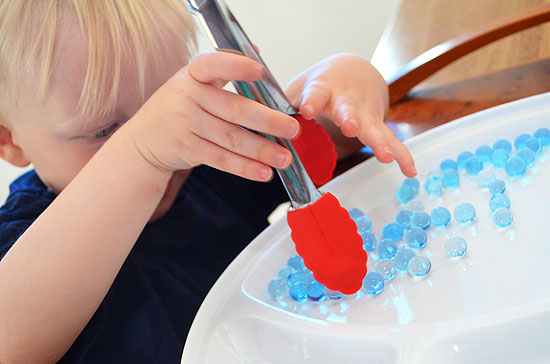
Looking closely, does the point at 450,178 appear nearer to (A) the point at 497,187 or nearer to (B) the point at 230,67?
(A) the point at 497,187

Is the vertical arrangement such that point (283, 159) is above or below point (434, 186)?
above

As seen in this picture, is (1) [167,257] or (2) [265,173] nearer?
(2) [265,173]

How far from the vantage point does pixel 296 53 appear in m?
1.81

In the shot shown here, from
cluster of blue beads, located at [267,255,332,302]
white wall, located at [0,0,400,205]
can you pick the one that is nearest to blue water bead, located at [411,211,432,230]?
cluster of blue beads, located at [267,255,332,302]

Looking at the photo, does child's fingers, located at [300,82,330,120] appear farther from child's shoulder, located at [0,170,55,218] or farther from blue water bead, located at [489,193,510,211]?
child's shoulder, located at [0,170,55,218]

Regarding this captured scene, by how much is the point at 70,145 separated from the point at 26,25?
13cm

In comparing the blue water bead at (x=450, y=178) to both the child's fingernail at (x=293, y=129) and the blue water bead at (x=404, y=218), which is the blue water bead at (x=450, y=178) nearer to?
the blue water bead at (x=404, y=218)

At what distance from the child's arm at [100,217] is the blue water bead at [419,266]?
134 mm

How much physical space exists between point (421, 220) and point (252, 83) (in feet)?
0.62

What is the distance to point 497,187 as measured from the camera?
1.44ft

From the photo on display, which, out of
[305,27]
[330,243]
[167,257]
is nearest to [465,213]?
[330,243]

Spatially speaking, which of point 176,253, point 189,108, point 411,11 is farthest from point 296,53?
point 189,108

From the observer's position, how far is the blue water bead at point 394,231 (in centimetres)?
46

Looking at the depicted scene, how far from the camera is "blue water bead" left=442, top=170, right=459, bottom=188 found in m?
0.48
